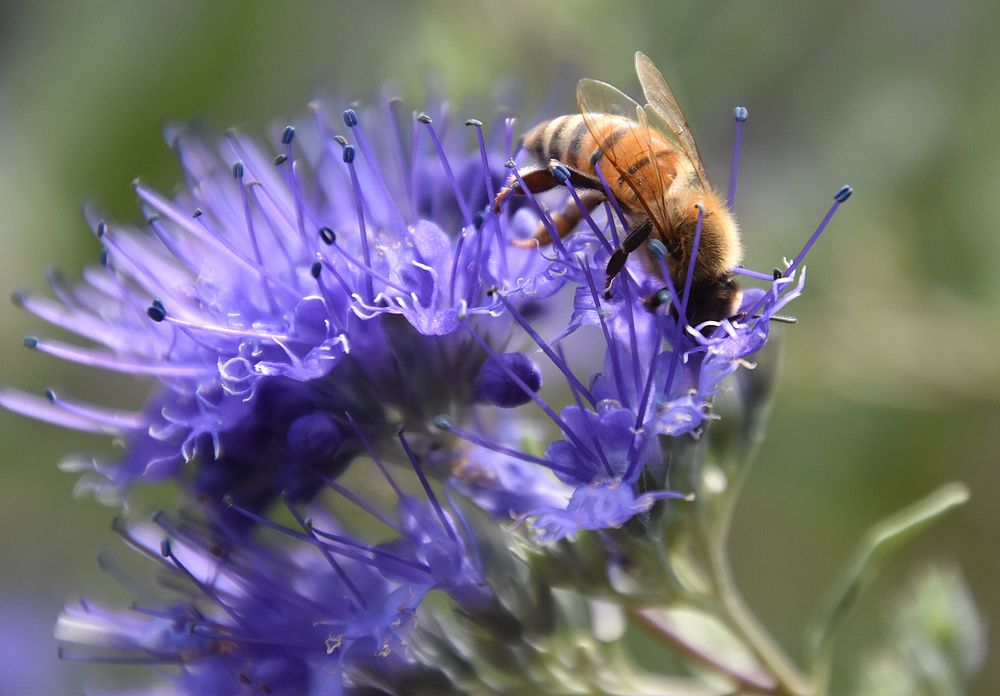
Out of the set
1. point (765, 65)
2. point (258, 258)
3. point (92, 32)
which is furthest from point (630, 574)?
point (92, 32)

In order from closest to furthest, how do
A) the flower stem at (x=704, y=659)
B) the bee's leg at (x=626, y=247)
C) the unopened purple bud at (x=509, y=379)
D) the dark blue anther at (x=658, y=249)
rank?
the dark blue anther at (x=658, y=249), the bee's leg at (x=626, y=247), the unopened purple bud at (x=509, y=379), the flower stem at (x=704, y=659)

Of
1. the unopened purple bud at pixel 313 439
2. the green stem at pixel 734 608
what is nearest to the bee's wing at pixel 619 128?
the green stem at pixel 734 608

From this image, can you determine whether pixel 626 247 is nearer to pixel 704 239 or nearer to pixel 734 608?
pixel 704 239

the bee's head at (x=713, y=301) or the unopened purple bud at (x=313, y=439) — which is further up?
the unopened purple bud at (x=313, y=439)

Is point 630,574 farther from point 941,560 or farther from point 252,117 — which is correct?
point 252,117

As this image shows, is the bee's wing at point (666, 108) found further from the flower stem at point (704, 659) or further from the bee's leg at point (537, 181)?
the flower stem at point (704, 659)

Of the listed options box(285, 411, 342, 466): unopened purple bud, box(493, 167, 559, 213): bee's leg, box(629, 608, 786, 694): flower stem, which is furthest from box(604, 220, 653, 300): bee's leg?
box(629, 608, 786, 694): flower stem
